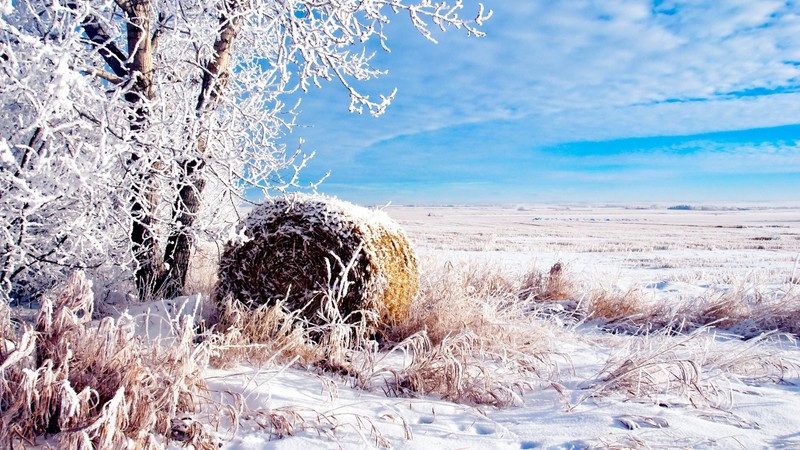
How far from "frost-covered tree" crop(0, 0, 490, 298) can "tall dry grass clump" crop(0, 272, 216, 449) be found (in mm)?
1048

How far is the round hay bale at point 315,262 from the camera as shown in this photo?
13.8ft

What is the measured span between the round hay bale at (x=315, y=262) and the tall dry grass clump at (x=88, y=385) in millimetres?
1614

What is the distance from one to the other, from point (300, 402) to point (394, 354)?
1.53 m

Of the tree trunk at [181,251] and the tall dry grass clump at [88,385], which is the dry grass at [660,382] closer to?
the tall dry grass clump at [88,385]

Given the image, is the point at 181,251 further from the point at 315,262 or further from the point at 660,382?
the point at 660,382

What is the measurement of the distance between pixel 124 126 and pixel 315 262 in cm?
168

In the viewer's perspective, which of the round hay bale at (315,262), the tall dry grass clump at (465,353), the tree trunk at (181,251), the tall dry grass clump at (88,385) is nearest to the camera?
the tall dry grass clump at (88,385)

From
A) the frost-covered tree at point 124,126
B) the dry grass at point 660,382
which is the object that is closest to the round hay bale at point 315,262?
the frost-covered tree at point 124,126

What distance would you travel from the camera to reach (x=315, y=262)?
4250 millimetres

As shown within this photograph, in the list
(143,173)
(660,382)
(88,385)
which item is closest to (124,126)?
(143,173)

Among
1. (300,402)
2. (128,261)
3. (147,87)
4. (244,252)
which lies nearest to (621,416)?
(300,402)

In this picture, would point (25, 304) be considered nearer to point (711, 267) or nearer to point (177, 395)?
point (177, 395)

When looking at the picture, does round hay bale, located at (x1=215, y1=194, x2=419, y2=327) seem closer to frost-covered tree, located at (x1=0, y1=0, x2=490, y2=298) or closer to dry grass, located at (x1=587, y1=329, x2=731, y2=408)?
frost-covered tree, located at (x1=0, y1=0, x2=490, y2=298)

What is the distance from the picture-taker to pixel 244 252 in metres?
4.45
